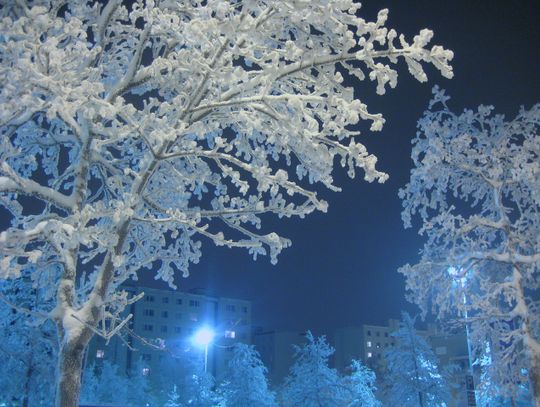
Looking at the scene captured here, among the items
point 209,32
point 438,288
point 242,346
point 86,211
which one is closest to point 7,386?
point 242,346

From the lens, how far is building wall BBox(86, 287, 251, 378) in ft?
207

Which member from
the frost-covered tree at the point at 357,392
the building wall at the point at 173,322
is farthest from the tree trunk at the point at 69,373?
the building wall at the point at 173,322

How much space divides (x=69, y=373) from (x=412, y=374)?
28.2 meters

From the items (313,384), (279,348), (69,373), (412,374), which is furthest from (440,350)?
(69,373)

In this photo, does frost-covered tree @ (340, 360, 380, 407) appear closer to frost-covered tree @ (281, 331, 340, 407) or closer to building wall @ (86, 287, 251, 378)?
frost-covered tree @ (281, 331, 340, 407)

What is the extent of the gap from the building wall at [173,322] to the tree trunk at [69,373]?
192ft

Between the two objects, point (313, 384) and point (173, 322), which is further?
point (173, 322)

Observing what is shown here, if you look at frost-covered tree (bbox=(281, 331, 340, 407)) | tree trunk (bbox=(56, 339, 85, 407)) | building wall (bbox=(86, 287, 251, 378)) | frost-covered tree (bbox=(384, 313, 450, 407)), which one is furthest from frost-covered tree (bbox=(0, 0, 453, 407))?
building wall (bbox=(86, 287, 251, 378))

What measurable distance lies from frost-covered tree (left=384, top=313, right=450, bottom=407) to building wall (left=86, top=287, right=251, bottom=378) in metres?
36.4

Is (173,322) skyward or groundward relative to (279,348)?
skyward

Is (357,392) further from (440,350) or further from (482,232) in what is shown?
(440,350)

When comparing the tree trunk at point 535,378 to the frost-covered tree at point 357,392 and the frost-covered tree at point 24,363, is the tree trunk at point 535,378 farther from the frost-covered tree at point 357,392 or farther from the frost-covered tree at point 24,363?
the frost-covered tree at point 24,363

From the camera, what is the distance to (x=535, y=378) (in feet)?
46.2

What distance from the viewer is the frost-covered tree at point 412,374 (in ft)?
99.5
